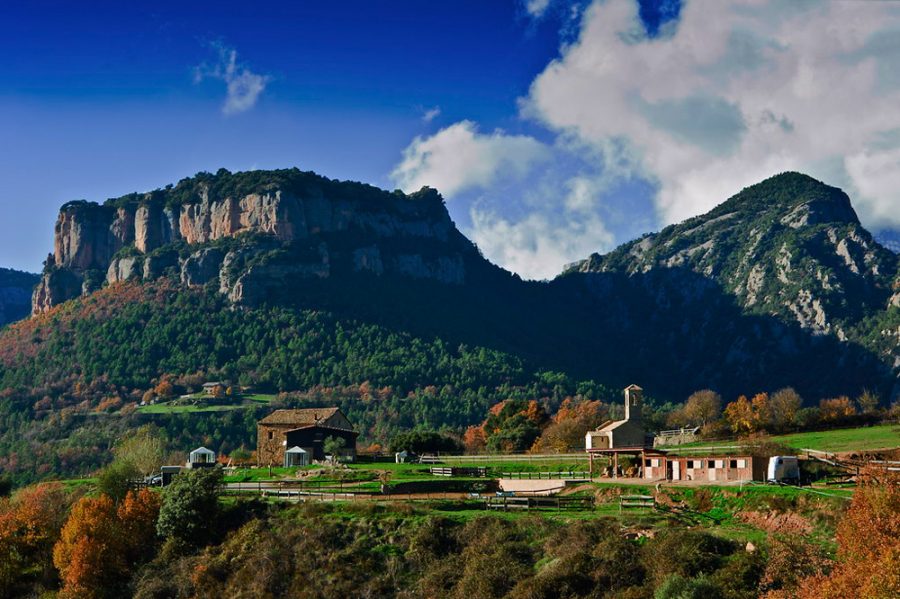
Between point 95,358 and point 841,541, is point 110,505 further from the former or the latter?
point 95,358

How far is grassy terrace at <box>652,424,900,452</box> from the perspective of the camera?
2409 inches

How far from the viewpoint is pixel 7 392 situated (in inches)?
6255

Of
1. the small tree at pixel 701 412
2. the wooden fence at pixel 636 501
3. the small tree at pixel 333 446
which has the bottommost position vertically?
the wooden fence at pixel 636 501

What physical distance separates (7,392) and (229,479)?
102143mm

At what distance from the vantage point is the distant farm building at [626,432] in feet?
229

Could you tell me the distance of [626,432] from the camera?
70.8 metres

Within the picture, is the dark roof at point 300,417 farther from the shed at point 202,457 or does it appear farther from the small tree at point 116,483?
the small tree at point 116,483

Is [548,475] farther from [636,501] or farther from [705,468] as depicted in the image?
[636,501]

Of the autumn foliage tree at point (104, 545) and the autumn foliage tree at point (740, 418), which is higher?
the autumn foliage tree at point (740, 418)

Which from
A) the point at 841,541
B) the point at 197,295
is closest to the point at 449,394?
the point at 197,295

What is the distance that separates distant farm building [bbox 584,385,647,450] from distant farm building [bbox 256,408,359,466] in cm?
1904

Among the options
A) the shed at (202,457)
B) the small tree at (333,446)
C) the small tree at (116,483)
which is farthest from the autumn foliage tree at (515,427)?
the small tree at (116,483)

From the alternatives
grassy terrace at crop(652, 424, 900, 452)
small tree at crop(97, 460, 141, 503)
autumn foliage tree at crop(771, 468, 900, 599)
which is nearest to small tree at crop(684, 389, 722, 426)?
grassy terrace at crop(652, 424, 900, 452)

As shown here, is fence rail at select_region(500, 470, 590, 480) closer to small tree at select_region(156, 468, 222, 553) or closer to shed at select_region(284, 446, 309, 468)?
shed at select_region(284, 446, 309, 468)
